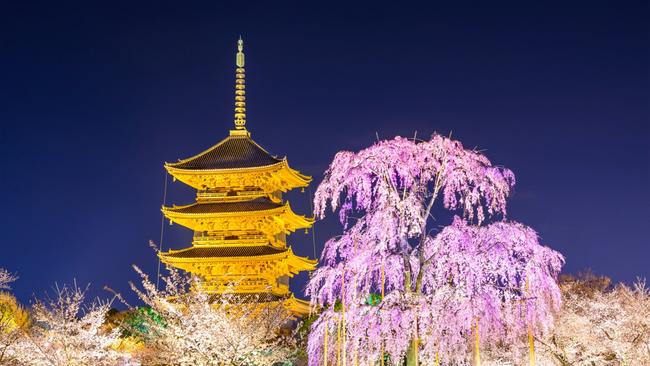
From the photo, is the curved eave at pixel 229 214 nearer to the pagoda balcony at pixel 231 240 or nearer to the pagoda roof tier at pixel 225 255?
the pagoda balcony at pixel 231 240

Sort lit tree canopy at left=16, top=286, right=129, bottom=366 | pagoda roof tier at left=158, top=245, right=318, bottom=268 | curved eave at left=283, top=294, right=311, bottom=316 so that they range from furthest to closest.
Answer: curved eave at left=283, top=294, right=311, bottom=316 → pagoda roof tier at left=158, top=245, right=318, bottom=268 → lit tree canopy at left=16, top=286, right=129, bottom=366

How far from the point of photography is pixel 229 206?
4056 cm

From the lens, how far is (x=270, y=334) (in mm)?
26344

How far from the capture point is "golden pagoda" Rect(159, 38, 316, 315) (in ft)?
128

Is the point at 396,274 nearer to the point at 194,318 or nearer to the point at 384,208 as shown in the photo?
the point at 384,208

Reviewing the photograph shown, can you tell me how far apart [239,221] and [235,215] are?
88 cm

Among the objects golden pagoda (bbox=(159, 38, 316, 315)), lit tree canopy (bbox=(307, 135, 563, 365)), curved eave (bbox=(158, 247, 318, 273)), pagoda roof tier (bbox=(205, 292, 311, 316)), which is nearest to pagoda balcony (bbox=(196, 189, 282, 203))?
golden pagoda (bbox=(159, 38, 316, 315))

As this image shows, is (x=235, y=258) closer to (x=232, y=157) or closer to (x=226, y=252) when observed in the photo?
(x=226, y=252)

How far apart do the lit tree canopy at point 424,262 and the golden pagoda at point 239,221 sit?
64.9 feet

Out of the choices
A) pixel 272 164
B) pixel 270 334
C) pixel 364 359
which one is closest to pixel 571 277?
pixel 272 164

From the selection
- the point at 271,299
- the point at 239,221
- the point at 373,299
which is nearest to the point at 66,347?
the point at 373,299

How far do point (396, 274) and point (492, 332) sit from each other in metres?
2.40

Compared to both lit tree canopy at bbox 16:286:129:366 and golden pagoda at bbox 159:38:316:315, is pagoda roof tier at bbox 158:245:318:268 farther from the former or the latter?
lit tree canopy at bbox 16:286:129:366

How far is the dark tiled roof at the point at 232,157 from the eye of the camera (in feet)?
135
